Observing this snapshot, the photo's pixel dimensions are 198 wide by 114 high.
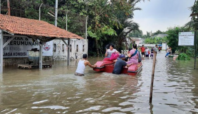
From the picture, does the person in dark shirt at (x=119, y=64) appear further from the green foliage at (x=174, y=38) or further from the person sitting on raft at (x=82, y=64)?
the green foliage at (x=174, y=38)

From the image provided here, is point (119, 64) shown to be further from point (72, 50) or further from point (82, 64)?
point (72, 50)

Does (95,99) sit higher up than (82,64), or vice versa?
(82,64)

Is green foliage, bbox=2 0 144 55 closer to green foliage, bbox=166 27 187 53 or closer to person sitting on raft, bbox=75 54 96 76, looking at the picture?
green foliage, bbox=166 27 187 53

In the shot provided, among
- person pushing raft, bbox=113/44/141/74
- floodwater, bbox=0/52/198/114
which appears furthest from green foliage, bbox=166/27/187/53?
Answer: floodwater, bbox=0/52/198/114

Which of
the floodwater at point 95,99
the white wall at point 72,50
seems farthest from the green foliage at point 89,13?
the floodwater at point 95,99

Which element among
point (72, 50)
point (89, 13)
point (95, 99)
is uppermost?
point (89, 13)

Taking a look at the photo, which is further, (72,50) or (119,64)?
(72,50)

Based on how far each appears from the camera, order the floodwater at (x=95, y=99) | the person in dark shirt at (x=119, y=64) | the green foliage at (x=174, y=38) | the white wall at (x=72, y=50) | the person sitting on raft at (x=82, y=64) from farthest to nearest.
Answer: the green foliage at (x=174, y=38) < the white wall at (x=72, y=50) < the person in dark shirt at (x=119, y=64) < the person sitting on raft at (x=82, y=64) < the floodwater at (x=95, y=99)

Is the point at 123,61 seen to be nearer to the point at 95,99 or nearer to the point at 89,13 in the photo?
the point at 95,99

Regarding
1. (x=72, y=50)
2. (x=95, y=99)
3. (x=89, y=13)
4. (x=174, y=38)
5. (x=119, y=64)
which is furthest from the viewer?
(x=174, y=38)

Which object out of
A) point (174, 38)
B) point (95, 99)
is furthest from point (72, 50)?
point (174, 38)

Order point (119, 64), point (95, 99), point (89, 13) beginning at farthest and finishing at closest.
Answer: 1. point (89, 13)
2. point (119, 64)
3. point (95, 99)

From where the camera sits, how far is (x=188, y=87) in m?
8.18

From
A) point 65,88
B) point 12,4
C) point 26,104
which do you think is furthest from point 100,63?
point 12,4
